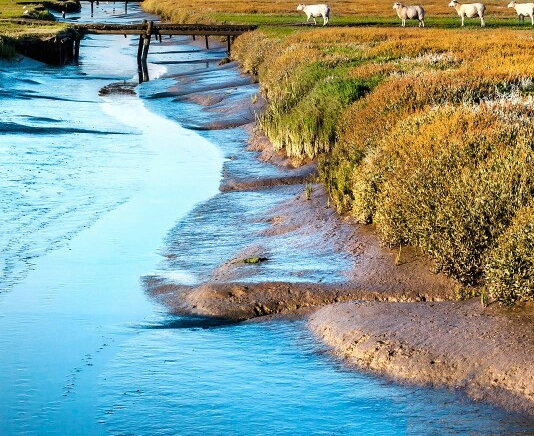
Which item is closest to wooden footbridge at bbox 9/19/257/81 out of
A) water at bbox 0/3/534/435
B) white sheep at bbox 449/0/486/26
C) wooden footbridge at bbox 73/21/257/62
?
wooden footbridge at bbox 73/21/257/62

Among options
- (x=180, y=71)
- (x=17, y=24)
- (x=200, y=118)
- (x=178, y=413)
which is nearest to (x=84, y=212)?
(x=178, y=413)

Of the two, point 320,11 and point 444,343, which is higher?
point 320,11

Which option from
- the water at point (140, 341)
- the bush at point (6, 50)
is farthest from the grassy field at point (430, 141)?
the bush at point (6, 50)

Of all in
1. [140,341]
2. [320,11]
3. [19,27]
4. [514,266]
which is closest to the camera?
[514,266]

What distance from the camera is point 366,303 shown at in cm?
1042

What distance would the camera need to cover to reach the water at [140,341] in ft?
26.0

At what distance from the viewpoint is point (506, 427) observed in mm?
7516

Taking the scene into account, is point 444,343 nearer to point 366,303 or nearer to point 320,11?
point 366,303

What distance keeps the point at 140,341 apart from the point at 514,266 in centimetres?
374

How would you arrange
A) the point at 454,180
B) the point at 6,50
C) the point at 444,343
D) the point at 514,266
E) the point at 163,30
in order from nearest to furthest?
the point at 444,343
the point at 514,266
the point at 454,180
the point at 6,50
the point at 163,30

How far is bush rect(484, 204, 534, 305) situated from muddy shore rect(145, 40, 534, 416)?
21 centimetres

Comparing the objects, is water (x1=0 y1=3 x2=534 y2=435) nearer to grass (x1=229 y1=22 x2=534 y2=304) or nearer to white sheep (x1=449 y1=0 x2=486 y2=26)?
grass (x1=229 y1=22 x2=534 y2=304)

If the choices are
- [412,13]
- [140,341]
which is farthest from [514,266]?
[412,13]

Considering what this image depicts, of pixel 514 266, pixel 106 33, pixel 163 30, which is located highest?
pixel 163 30
